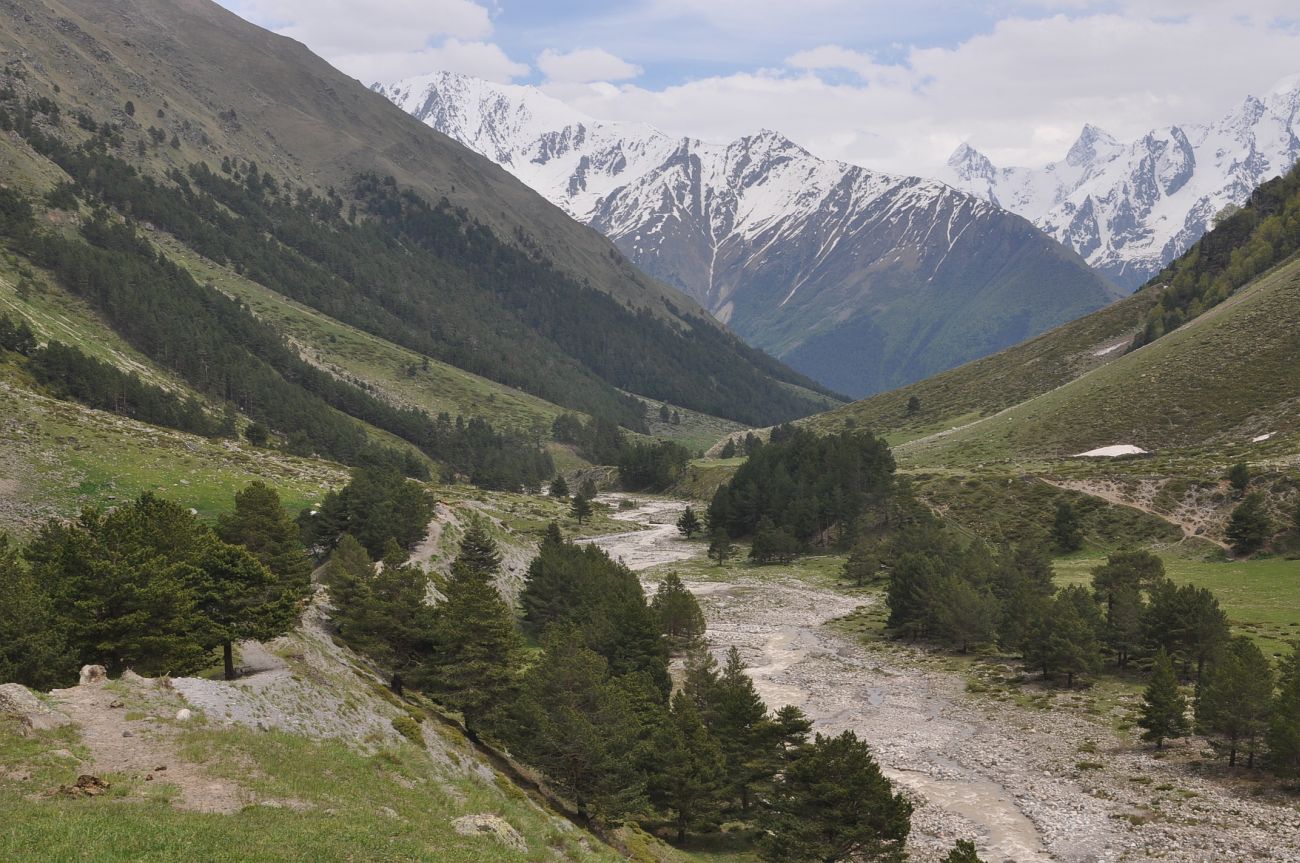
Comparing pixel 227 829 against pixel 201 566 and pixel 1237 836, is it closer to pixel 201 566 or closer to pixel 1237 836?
pixel 201 566

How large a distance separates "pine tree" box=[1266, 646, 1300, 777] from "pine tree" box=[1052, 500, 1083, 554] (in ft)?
256

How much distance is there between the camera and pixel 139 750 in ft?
101

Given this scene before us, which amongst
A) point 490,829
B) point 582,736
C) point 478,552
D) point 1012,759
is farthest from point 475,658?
point 478,552

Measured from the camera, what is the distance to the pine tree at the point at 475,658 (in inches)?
2003

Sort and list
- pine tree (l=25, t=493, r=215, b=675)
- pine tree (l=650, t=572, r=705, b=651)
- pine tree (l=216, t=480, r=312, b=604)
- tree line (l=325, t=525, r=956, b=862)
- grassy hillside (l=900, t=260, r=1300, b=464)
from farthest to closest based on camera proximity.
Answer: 1. grassy hillside (l=900, t=260, r=1300, b=464)
2. pine tree (l=650, t=572, r=705, b=651)
3. pine tree (l=216, t=480, r=312, b=604)
4. tree line (l=325, t=525, r=956, b=862)
5. pine tree (l=25, t=493, r=215, b=675)

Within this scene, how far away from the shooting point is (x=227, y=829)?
24953mm

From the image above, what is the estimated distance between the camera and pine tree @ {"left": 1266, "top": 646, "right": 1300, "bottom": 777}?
48.5 meters

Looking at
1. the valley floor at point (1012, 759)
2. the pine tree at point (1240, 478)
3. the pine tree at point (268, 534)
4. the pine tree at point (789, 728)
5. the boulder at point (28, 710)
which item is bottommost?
the valley floor at point (1012, 759)

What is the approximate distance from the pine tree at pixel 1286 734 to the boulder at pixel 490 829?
42809 millimetres

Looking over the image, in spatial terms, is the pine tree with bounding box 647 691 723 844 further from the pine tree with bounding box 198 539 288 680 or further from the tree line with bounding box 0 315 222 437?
the tree line with bounding box 0 315 222 437

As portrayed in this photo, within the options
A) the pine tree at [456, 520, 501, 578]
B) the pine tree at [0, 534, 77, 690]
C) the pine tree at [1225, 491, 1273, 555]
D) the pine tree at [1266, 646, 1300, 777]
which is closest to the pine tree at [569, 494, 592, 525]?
the pine tree at [456, 520, 501, 578]

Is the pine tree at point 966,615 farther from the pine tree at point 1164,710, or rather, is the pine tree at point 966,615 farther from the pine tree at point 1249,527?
the pine tree at point 1249,527

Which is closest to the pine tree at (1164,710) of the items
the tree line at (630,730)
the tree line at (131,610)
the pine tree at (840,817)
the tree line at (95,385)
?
the tree line at (630,730)

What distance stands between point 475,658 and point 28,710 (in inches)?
972
